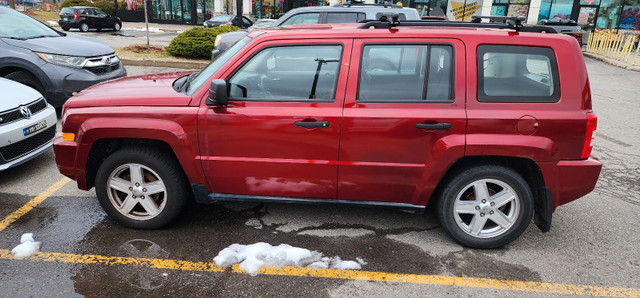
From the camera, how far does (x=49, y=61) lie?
22.9 feet

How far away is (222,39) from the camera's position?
1033 centimetres

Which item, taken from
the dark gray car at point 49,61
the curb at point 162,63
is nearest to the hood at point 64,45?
the dark gray car at point 49,61

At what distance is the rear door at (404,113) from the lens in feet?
11.1

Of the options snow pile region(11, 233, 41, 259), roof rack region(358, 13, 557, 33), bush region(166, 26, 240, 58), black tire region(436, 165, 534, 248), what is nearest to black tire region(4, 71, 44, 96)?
snow pile region(11, 233, 41, 259)

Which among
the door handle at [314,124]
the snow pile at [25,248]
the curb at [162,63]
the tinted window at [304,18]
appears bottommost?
the snow pile at [25,248]

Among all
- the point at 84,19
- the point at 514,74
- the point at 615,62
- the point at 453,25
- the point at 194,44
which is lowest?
the point at 615,62

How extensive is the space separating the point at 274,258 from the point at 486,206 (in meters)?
1.77

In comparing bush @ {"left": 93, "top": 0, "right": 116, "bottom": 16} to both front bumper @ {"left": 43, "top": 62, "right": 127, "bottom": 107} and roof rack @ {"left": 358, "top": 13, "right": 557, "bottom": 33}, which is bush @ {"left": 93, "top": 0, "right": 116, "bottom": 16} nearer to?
front bumper @ {"left": 43, "top": 62, "right": 127, "bottom": 107}

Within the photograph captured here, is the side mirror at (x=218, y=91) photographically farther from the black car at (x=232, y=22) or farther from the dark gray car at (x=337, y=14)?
the black car at (x=232, y=22)

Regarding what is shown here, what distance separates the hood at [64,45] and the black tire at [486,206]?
6599mm

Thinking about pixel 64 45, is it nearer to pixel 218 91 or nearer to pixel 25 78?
pixel 25 78

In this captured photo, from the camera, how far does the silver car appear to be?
4.65m

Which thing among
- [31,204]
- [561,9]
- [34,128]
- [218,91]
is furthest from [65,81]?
[561,9]

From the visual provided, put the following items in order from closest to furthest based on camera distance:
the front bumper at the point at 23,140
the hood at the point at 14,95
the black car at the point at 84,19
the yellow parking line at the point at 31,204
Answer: the yellow parking line at the point at 31,204 < the front bumper at the point at 23,140 < the hood at the point at 14,95 < the black car at the point at 84,19
